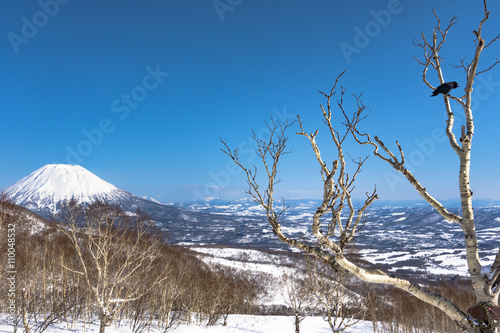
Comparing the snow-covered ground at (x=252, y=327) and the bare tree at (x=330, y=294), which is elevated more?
the bare tree at (x=330, y=294)

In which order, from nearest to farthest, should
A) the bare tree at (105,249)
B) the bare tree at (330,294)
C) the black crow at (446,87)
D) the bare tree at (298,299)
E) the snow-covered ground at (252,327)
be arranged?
1. the black crow at (446,87)
2. the bare tree at (330,294)
3. the bare tree at (105,249)
4. the bare tree at (298,299)
5. the snow-covered ground at (252,327)

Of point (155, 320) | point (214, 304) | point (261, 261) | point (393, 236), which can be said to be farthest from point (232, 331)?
point (393, 236)

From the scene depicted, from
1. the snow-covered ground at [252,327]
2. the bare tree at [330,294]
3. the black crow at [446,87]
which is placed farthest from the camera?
the snow-covered ground at [252,327]

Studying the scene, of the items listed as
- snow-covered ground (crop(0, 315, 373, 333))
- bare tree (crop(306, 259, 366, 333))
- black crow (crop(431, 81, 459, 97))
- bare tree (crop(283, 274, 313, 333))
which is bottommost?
snow-covered ground (crop(0, 315, 373, 333))

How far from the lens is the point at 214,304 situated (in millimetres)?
27734

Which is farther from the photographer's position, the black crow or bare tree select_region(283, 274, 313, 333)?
bare tree select_region(283, 274, 313, 333)

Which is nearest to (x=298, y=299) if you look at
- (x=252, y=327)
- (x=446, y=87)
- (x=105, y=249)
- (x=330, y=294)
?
(x=330, y=294)

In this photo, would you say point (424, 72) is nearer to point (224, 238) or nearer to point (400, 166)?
point (400, 166)

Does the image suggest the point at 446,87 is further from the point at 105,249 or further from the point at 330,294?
the point at 105,249

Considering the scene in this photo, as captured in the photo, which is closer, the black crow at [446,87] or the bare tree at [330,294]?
the black crow at [446,87]

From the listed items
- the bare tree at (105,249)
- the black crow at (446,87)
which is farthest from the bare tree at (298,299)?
the black crow at (446,87)

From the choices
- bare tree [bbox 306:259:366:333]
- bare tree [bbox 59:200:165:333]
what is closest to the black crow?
bare tree [bbox 306:259:366:333]

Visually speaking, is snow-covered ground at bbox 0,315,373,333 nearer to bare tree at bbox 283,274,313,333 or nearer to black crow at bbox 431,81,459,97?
bare tree at bbox 283,274,313,333

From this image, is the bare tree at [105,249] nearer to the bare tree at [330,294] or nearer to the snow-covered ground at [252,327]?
the snow-covered ground at [252,327]
